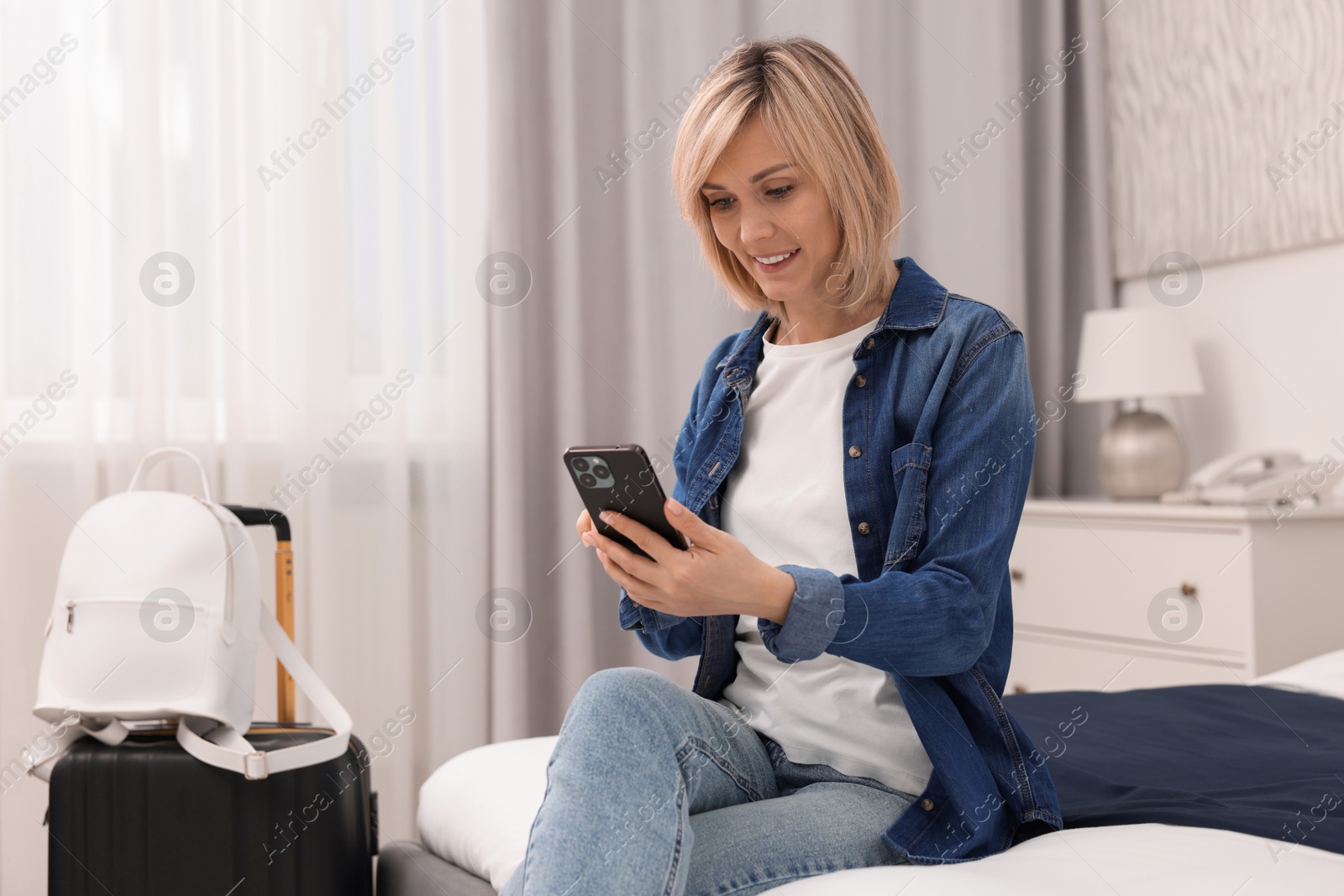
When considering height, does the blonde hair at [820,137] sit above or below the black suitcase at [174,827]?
above

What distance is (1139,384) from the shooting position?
99.7 inches

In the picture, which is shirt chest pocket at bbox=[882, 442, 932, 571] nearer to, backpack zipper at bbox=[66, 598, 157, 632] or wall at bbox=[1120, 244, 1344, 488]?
backpack zipper at bbox=[66, 598, 157, 632]

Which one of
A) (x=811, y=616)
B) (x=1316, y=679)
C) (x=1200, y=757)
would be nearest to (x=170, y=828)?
(x=811, y=616)

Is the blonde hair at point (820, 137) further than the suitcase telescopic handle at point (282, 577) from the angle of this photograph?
No

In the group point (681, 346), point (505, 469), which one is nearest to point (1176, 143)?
point (681, 346)

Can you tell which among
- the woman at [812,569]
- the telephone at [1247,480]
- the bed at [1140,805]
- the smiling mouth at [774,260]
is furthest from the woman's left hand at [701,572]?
the telephone at [1247,480]

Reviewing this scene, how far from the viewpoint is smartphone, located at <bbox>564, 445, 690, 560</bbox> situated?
0.85 metres

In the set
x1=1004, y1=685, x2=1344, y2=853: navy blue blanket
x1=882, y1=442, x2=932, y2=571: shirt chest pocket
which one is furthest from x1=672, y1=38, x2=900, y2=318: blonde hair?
x1=1004, y1=685, x2=1344, y2=853: navy blue blanket

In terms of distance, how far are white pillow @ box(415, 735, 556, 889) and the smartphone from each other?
40 centimetres

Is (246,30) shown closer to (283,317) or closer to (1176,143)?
(283,317)

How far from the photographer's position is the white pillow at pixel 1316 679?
5.06 feet

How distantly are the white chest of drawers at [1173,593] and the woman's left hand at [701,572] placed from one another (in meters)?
1.23

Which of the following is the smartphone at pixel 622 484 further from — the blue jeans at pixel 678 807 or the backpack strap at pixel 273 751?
the backpack strap at pixel 273 751

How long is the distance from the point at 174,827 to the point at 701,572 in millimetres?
847
